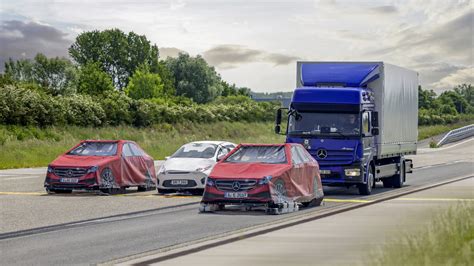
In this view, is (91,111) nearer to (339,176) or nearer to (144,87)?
(339,176)

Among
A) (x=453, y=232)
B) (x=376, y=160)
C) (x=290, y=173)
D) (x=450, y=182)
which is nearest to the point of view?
(x=453, y=232)

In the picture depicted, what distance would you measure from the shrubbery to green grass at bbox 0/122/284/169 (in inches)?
30.4

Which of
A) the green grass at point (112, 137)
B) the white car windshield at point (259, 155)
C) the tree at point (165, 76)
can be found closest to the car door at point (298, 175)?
the white car windshield at point (259, 155)

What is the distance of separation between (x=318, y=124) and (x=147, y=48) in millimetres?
113433

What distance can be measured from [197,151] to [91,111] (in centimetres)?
3367

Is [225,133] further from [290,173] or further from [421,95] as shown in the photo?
[421,95]

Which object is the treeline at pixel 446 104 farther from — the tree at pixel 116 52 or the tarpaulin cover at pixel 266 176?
the tarpaulin cover at pixel 266 176

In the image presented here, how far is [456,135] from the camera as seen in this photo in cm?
8388

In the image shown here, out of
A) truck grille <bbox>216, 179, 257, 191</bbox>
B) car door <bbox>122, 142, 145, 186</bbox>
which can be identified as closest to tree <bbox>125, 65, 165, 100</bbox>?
car door <bbox>122, 142, 145, 186</bbox>

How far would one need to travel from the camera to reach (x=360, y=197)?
25.7 meters

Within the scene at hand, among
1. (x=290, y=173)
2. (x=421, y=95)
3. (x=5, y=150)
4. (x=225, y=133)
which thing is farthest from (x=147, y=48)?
(x=290, y=173)

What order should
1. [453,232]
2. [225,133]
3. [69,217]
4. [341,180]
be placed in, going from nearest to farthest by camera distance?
[453,232], [69,217], [341,180], [225,133]

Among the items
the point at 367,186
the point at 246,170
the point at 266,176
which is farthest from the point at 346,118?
the point at 266,176

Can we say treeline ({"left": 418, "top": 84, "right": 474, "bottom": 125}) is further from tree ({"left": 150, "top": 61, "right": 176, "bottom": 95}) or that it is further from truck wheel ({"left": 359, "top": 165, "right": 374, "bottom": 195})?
truck wheel ({"left": 359, "top": 165, "right": 374, "bottom": 195})
